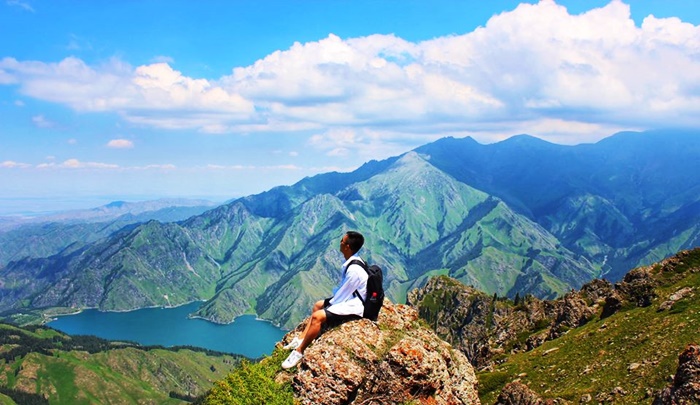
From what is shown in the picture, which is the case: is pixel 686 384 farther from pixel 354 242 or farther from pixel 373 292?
pixel 354 242

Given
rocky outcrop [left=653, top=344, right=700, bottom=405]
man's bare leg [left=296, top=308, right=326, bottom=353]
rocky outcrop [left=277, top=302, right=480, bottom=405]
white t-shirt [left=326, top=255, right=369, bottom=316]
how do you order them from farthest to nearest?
rocky outcrop [left=653, top=344, right=700, bottom=405]
white t-shirt [left=326, top=255, right=369, bottom=316]
man's bare leg [left=296, top=308, right=326, bottom=353]
rocky outcrop [left=277, top=302, right=480, bottom=405]

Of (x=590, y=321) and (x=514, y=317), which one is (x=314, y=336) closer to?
(x=590, y=321)

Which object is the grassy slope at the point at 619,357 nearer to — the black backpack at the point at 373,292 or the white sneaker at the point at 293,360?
the black backpack at the point at 373,292

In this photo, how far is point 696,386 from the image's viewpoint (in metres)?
19.7

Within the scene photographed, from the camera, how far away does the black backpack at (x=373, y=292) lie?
17188 millimetres

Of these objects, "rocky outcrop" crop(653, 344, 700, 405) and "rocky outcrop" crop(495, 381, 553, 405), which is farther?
"rocky outcrop" crop(495, 381, 553, 405)

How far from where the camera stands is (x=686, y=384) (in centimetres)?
2023

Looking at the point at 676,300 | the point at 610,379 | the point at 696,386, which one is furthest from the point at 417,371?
the point at 676,300

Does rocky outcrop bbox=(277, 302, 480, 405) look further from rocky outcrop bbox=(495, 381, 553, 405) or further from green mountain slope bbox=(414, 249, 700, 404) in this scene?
green mountain slope bbox=(414, 249, 700, 404)

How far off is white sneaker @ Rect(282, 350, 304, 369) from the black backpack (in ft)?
9.08

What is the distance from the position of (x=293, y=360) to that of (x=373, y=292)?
12.1 ft

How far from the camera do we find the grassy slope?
30.0 meters

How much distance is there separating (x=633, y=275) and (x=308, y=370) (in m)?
54.2

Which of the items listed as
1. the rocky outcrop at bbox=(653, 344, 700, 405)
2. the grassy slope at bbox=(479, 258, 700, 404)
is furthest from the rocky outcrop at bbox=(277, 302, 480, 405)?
the grassy slope at bbox=(479, 258, 700, 404)
